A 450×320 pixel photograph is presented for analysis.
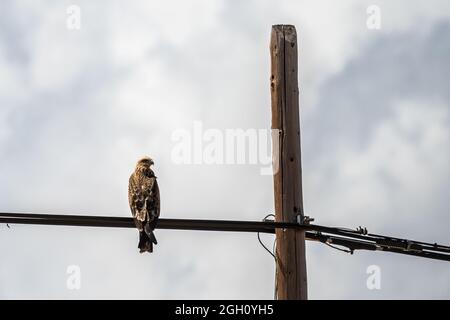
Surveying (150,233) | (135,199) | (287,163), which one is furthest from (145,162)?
(287,163)

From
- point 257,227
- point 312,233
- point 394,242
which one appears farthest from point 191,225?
point 394,242

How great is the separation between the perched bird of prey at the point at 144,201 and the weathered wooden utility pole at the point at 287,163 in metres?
1.68

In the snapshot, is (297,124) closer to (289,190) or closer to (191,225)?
(289,190)

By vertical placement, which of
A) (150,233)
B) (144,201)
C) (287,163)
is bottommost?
(150,233)

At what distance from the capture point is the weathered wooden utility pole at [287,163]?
555 inches

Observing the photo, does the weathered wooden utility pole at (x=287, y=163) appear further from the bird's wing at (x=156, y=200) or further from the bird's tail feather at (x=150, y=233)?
the bird's wing at (x=156, y=200)

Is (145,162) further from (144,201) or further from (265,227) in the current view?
(265,227)

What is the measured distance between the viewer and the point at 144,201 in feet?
53.5

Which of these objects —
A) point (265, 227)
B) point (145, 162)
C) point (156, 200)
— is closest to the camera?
point (265, 227)

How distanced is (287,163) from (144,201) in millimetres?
2627
